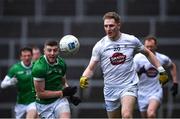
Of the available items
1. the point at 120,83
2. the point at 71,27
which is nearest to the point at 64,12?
the point at 71,27

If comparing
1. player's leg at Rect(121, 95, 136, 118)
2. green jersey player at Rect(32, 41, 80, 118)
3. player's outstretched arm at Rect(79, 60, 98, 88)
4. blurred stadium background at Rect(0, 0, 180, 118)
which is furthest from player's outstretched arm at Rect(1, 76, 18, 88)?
blurred stadium background at Rect(0, 0, 180, 118)

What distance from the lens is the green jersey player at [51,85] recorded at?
12.3m

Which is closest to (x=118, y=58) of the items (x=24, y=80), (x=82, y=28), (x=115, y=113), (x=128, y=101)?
(x=128, y=101)

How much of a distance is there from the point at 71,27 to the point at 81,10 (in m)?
0.47

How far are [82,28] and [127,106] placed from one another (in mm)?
7650

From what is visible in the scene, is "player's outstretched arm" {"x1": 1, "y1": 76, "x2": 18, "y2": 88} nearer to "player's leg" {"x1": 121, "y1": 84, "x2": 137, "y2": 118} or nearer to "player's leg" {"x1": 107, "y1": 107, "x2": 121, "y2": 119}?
"player's leg" {"x1": 107, "y1": 107, "x2": 121, "y2": 119}

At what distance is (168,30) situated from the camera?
64.3 ft

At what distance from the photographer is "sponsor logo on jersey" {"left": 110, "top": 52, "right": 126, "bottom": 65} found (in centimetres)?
1260

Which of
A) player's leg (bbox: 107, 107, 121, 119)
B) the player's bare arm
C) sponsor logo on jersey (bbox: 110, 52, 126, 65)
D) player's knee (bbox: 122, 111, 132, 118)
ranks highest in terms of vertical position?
sponsor logo on jersey (bbox: 110, 52, 126, 65)

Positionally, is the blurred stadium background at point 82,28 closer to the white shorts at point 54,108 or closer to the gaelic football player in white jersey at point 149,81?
→ the gaelic football player in white jersey at point 149,81

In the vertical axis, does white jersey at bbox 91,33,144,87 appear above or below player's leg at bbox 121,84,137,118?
above

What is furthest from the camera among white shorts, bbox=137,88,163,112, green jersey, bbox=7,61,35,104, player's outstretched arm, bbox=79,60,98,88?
green jersey, bbox=7,61,35,104

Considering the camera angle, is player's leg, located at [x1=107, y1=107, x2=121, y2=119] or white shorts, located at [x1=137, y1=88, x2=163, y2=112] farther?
white shorts, located at [x1=137, y1=88, x2=163, y2=112]

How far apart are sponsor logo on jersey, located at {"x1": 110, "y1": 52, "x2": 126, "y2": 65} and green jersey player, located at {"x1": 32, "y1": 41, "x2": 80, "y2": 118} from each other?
0.74 metres
